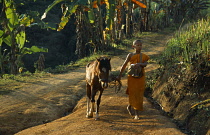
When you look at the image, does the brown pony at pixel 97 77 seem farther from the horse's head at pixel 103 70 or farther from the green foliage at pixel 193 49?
the green foliage at pixel 193 49

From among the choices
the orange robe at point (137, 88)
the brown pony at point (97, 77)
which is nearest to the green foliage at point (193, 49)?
the orange robe at point (137, 88)

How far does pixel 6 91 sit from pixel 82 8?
832cm

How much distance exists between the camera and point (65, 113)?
24.6 feet

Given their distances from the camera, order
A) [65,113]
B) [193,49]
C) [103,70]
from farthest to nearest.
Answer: [65,113] < [193,49] < [103,70]

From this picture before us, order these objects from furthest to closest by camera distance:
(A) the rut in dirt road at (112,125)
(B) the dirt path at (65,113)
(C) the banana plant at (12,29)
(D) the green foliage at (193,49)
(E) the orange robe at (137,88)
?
(C) the banana plant at (12,29), (D) the green foliage at (193,49), (E) the orange robe at (137,88), (B) the dirt path at (65,113), (A) the rut in dirt road at (112,125)

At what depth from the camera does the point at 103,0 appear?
15500 mm

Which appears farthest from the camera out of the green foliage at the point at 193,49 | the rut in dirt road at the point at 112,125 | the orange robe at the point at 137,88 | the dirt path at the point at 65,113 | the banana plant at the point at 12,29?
Result: the banana plant at the point at 12,29

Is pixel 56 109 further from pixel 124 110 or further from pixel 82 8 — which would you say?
pixel 82 8

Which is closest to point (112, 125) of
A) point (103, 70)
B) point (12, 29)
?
point (103, 70)

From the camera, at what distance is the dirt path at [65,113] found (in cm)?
533

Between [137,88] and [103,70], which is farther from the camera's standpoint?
[137,88]

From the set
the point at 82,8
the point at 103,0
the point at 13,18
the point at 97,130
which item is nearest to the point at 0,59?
the point at 13,18

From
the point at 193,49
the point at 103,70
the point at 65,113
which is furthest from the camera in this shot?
the point at 65,113

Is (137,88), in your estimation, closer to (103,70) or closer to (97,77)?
(97,77)
